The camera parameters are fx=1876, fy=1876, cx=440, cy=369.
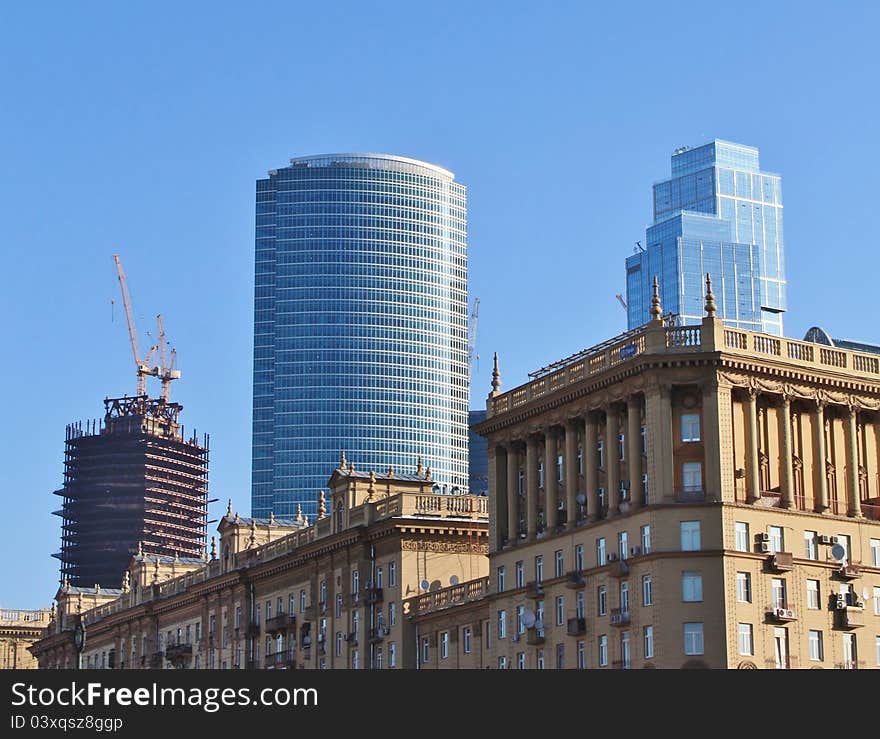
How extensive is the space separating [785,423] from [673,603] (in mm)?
12858

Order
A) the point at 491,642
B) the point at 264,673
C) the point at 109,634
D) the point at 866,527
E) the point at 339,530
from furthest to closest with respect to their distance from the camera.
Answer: the point at 109,634, the point at 339,530, the point at 491,642, the point at 866,527, the point at 264,673

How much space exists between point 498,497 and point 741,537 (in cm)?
2091

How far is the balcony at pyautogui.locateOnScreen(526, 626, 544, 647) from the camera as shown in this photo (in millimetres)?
109062

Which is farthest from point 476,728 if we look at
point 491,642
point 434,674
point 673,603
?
point 491,642

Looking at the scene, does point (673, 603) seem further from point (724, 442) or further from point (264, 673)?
point (264, 673)

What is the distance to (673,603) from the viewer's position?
325 feet

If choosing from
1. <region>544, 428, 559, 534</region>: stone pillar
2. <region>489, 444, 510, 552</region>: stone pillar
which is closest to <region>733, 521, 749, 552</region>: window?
<region>544, 428, 559, 534</region>: stone pillar

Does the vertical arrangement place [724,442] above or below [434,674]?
above

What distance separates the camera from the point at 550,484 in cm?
11131

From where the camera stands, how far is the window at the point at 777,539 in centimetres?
10138

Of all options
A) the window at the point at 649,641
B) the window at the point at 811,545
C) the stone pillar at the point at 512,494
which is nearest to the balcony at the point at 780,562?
the window at the point at 811,545

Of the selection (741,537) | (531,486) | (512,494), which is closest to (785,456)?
(741,537)

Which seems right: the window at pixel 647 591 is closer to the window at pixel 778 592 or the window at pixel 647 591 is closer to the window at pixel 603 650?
the window at pixel 603 650

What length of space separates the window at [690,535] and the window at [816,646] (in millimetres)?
8209
